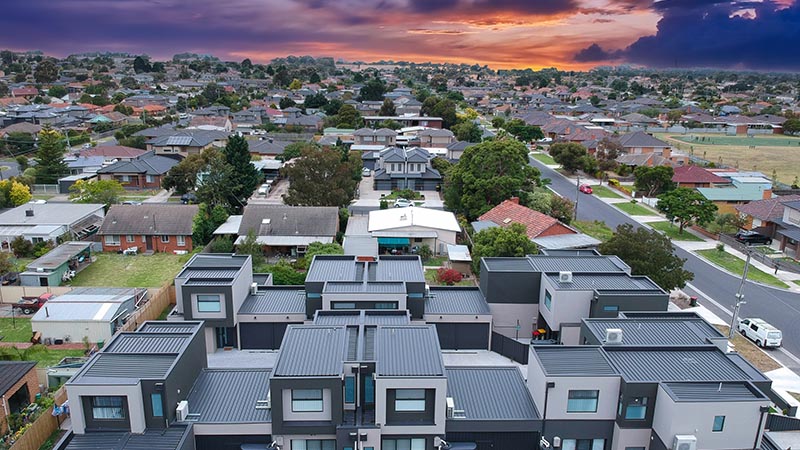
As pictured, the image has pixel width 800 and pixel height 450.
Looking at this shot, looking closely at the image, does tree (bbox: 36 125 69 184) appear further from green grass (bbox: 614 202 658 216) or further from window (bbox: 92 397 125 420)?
green grass (bbox: 614 202 658 216)

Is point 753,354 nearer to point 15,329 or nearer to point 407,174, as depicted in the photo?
point 15,329

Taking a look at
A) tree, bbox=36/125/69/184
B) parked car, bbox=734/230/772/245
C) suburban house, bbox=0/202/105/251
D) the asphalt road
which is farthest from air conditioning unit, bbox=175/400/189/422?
tree, bbox=36/125/69/184

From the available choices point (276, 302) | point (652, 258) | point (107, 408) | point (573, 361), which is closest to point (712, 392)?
point (573, 361)

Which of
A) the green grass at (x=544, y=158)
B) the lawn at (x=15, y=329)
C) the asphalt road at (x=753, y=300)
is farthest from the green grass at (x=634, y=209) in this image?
the lawn at (x=15, y=329)

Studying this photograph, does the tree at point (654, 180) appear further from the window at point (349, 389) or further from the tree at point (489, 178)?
the window at point (349, 389)

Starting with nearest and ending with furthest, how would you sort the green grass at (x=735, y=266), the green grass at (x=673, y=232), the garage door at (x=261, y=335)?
1. the garage door at (x=261, y=335)
2. the green grass at (x=735, y=266)
3. the green grass at (x=673, y=232)
